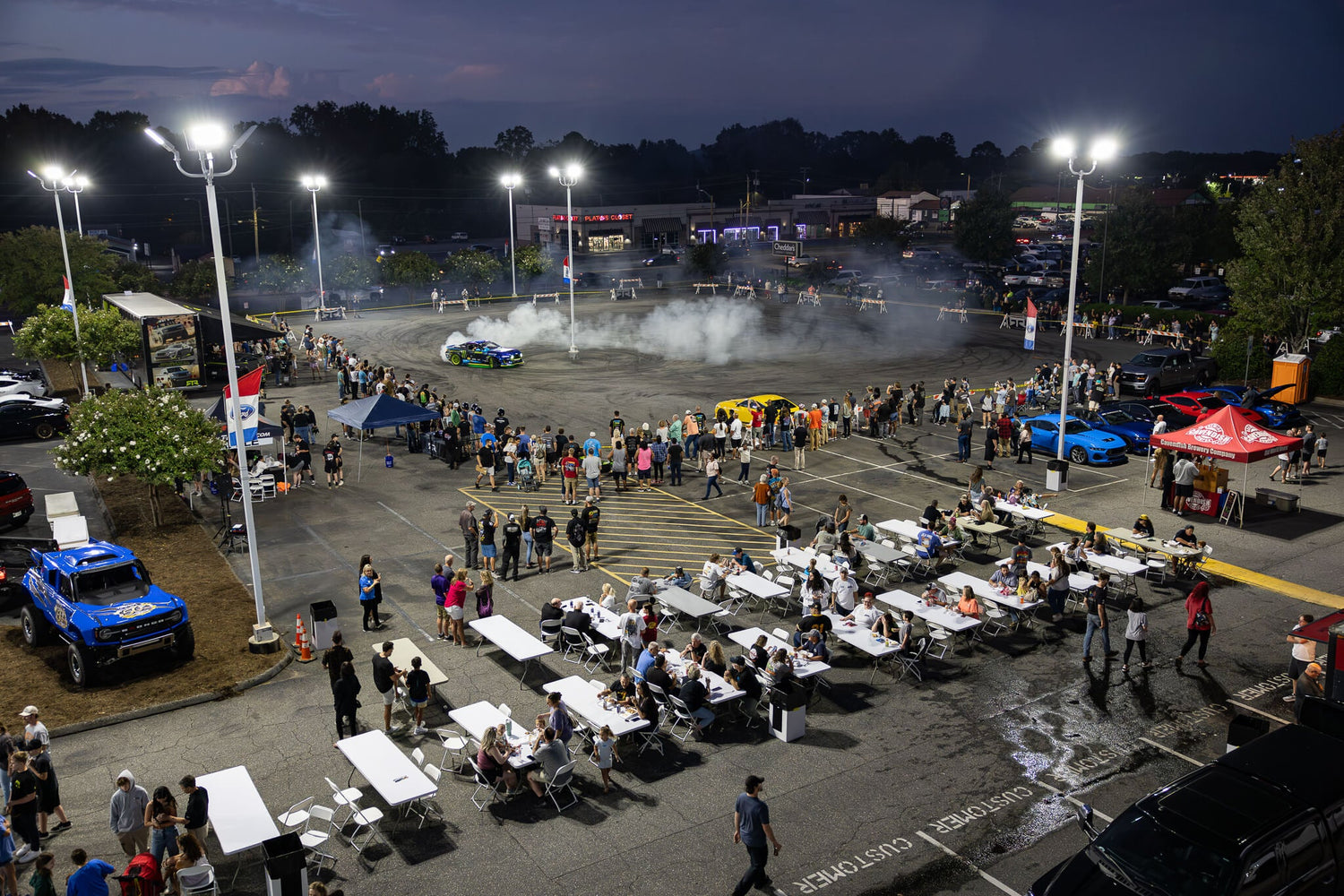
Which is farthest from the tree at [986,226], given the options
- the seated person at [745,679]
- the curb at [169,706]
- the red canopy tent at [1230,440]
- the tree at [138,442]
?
the curb at [169,706]

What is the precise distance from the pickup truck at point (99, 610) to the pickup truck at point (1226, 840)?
14429 mm

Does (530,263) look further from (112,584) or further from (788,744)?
(788,744)

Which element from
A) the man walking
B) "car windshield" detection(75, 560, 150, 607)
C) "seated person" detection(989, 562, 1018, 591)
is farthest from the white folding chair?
"seated person" detection(989, 562, 1018, 591)

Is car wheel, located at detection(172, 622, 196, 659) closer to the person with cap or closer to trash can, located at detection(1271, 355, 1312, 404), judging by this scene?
the person with cap

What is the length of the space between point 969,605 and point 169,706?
13.9 meters

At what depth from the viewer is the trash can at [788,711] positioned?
590 inches

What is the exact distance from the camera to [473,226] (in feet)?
446

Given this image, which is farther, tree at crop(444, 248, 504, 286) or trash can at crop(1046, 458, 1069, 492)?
tree at crop(444, 248, 504, 286)

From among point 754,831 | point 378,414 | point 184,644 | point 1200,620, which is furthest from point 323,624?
point 1200,620

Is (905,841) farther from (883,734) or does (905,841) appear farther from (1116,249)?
(1116,249)

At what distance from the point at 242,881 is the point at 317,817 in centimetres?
117

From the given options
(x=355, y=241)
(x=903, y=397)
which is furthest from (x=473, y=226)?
(x=903, y=397)

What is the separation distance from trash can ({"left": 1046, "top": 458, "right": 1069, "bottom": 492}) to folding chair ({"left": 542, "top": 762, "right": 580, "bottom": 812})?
1873cm

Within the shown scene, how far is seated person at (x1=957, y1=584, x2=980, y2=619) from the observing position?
18.1 meters
